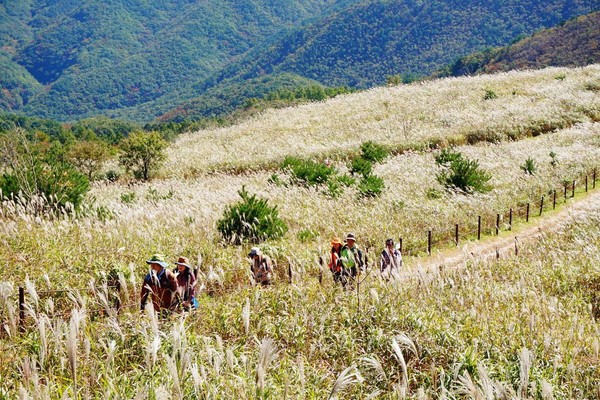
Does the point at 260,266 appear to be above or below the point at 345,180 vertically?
above

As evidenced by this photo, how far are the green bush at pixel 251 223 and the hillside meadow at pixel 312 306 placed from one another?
0.37m

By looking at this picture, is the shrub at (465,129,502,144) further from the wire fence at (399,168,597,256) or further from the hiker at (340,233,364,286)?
the hiker at (340,233,364,286)

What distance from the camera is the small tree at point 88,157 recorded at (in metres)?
25.8

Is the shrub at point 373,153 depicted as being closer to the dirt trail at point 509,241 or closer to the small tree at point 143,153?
the dirt trail at point 509,241

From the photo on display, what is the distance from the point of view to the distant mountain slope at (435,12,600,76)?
71.2 meters

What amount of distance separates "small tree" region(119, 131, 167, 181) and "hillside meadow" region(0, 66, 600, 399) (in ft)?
11.9

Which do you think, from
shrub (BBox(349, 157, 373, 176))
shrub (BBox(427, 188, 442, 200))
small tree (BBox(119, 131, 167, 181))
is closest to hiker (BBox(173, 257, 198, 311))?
shrub (BBox(427, 188, 442, 200))

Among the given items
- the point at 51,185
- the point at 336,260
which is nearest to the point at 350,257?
the point at 336,260

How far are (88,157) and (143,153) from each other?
10.9ft

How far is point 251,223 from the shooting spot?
10.7 metres

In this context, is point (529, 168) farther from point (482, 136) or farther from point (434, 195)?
point (482, 136)

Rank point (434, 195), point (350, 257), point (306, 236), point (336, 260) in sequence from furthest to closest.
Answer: point (434, 195) → point (306, 236) → point (336, 260) → point (350, 257)

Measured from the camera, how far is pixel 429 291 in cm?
601

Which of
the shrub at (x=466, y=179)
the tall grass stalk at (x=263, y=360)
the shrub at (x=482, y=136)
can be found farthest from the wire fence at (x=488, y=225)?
the shrub at (x=482, y=136)
